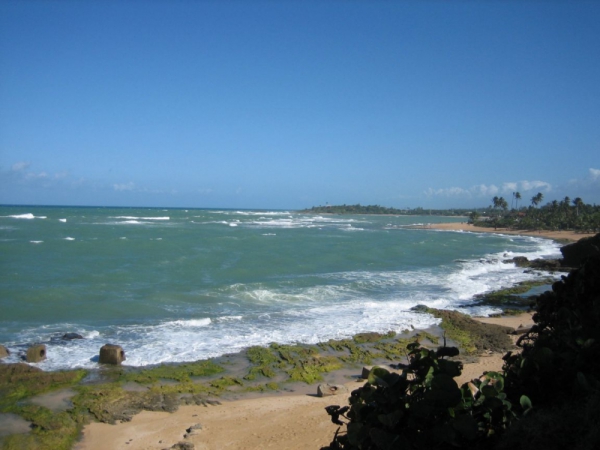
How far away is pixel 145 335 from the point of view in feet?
49.8

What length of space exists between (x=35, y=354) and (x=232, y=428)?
6889mm

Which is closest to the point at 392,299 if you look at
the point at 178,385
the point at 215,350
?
the point at 215,350

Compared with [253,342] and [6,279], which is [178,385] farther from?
[6,279]

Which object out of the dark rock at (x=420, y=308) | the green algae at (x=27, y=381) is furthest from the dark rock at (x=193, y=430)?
the dark rock at (x=420, y=308)

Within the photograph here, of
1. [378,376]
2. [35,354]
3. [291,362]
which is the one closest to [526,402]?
[378,376]

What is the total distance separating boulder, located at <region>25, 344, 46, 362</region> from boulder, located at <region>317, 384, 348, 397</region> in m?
7.92

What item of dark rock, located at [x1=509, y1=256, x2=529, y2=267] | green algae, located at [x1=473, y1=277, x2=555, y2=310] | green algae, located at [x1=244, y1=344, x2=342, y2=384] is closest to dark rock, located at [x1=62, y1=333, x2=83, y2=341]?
green algae, located at [x1=244, y1=344, x2=342, y2=384]

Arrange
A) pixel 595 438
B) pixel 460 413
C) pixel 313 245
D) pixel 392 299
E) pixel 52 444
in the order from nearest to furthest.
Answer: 1. pixel 595 438
2. pixel 460 413
3. pixel 52 444
4. pixel 392 299
5. pixel 313 245

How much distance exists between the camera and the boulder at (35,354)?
1232cm

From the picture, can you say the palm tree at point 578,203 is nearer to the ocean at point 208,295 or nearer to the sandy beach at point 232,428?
the ocean at point 208,295

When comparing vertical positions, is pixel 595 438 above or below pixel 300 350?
above

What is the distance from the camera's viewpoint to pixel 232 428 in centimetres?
908

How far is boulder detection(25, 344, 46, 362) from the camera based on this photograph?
12.3 meters

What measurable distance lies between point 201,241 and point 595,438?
46851mm
